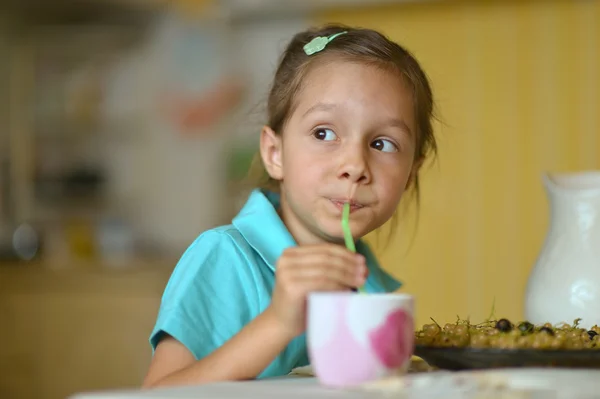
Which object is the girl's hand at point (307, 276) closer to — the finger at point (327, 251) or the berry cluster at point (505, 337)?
the finger at point (327, 251)

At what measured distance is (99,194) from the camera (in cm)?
388

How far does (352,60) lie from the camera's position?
1.15 m

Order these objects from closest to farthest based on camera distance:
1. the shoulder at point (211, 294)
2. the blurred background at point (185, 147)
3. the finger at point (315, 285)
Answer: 1. the finger at point (315, 285)
2. the shoulder at point (211, 294)
3. the blurred background at point (185, 147)

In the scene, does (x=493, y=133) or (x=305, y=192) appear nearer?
(x=305, y=192)

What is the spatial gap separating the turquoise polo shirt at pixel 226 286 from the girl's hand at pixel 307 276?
0.71 ft

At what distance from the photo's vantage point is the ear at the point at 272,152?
1.27 m

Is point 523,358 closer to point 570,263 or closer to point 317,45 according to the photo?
point 570,263

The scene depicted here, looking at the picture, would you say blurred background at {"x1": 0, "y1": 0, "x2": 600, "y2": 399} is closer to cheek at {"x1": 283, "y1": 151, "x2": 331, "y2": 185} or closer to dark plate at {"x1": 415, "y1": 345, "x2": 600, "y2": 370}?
cheek at {"x1": 283, "y1": 151, "x2": 331, "y2": 185}

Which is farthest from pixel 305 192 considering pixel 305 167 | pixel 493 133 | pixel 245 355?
pixel 493 133

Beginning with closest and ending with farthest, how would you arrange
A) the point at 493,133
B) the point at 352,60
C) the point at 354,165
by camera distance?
the point at 354,165 → the point at 352,60 → the point at 493,133

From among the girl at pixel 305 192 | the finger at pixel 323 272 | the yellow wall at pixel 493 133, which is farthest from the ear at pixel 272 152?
the yellow wall at pixel 493 133

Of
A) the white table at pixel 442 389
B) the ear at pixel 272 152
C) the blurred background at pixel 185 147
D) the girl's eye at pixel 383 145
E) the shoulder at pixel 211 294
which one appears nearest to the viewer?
the white table at pixel 442 389

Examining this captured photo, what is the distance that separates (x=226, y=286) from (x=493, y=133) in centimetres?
250

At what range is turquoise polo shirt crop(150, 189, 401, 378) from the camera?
102cm
